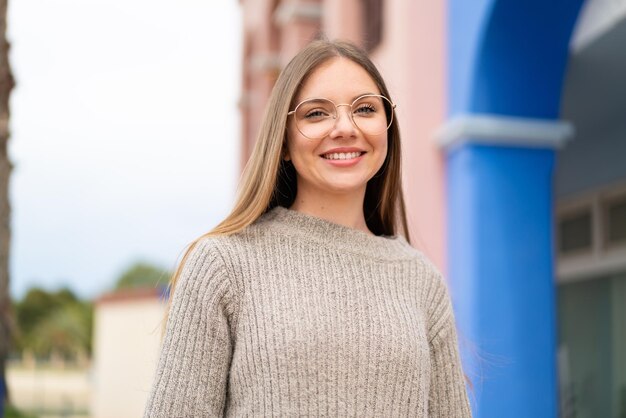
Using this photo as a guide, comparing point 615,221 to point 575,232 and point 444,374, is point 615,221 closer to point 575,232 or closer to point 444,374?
point 575,232

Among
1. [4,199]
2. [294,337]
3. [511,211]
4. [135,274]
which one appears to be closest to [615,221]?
[511,211]

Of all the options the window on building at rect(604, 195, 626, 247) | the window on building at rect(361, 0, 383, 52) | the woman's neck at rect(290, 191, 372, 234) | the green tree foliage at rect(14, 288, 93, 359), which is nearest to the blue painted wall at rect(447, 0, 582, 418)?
the window on building at rect(604, 195, 626, 247)

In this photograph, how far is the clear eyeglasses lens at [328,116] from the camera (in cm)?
189

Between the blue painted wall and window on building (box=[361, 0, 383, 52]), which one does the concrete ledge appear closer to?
the blue painted wall

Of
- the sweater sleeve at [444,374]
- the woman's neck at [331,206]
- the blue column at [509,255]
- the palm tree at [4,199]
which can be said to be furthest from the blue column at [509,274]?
the palm tree at [4,199]

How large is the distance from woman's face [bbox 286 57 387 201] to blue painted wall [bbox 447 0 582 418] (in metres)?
3.01

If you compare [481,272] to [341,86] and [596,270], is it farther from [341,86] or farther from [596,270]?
[341,86]

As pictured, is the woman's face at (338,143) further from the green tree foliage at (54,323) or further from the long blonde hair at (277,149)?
the green tree foliage at (54,323)

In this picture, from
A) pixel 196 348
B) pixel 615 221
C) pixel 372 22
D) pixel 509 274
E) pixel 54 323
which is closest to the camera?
pixel 196 348

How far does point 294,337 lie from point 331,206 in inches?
14.7

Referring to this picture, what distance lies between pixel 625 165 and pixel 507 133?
1839mm

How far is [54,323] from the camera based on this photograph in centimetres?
5384

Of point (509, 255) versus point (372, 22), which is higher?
point (372, 22)

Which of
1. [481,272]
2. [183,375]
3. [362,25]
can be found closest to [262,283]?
[183,375]
